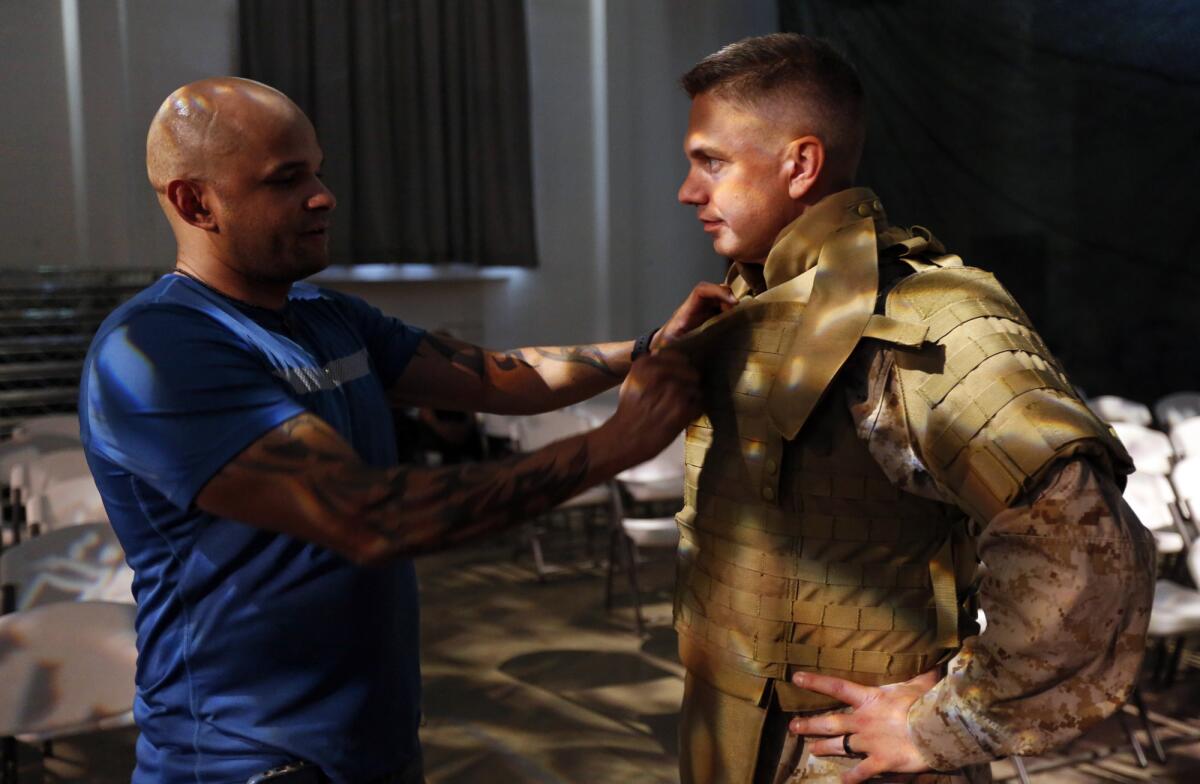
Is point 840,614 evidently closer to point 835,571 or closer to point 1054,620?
point 835,571

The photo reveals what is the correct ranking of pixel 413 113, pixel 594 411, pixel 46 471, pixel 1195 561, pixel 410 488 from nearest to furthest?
1. pixel 410 488
2. pixel 1195 561
3. pixel 46 471
4. pixel 594 411
5. pixel 413 113

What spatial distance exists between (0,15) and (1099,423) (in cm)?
875

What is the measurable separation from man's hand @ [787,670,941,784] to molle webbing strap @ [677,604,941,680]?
2 cm

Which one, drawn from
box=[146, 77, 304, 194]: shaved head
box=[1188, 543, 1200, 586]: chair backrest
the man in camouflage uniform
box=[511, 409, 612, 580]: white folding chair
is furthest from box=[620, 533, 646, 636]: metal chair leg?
box=[146, 77, 304, 194]: shaved head

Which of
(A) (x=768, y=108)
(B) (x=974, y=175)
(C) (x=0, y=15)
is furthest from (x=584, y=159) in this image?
(A) (x=768, y=108)

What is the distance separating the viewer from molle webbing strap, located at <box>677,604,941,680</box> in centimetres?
139

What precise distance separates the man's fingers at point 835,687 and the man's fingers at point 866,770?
0.07 meters

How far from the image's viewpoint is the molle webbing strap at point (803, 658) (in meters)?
1.39

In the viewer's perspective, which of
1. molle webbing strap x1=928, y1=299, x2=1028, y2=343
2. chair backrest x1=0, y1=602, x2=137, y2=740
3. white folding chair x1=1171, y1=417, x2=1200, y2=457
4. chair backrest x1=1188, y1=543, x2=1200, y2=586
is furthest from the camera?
white folding chair x1=1171, y1=417, x2=1200, y2=457

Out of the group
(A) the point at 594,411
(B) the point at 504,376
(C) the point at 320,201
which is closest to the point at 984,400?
(C) the point at 320,201

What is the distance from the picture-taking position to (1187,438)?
5168 millimetres

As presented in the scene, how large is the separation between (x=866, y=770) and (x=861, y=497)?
0.33 m

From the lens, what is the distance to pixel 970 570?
4.90 feet

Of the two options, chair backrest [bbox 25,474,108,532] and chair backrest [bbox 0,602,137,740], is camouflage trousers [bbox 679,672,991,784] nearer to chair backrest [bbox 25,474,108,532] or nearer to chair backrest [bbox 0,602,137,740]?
chair backrest [bbox 0,602,137,740]
